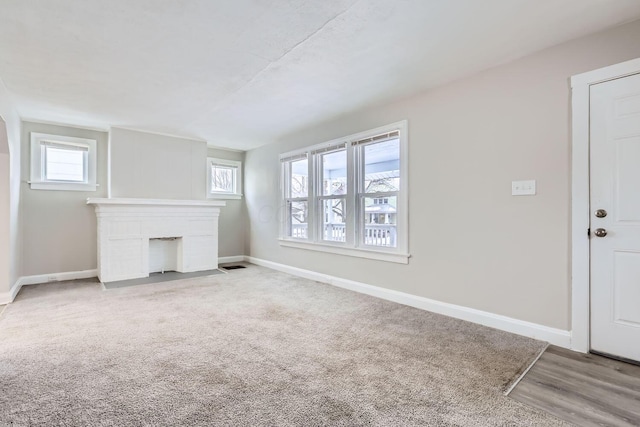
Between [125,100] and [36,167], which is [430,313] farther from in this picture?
[36,167]

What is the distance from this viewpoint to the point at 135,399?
1743mm

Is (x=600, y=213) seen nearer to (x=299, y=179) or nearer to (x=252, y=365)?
(x=252, y=365)

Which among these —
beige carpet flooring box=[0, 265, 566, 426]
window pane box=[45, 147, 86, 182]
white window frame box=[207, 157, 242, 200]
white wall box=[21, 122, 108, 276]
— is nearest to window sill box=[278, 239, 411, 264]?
beige carpet flooring box=[0, 265, 566, 426]

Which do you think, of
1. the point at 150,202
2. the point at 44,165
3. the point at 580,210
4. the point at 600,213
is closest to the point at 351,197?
the point at 580,210

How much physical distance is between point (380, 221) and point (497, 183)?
1456 millimetres

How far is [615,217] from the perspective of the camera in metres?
2.27

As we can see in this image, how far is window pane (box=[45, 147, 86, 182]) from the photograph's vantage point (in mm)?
4762

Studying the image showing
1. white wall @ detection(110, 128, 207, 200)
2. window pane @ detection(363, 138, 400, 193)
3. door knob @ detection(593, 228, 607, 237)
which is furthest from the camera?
white wall @ detection(110, 128, 207, 200)

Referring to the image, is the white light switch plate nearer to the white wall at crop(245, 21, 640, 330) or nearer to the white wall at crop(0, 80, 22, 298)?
the white wall at crop(245, 21, 640, 330)

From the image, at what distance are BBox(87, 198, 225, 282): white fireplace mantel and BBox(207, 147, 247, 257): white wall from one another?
2.47 ft

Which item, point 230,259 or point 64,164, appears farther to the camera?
point 230,259

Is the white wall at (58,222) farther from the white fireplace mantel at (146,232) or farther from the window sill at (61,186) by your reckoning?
the white fireplace mantel at (146,232)

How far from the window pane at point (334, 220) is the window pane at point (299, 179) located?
523mm

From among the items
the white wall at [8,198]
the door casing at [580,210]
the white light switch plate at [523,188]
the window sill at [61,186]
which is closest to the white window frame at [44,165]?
the window sill at [61,186]
